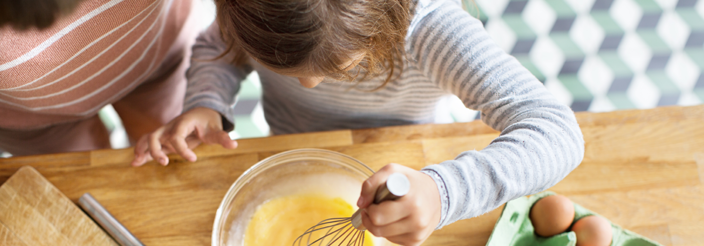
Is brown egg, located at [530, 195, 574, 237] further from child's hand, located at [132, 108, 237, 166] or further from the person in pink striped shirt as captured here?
the person in pink striped shirt

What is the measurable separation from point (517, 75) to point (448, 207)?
19 centimetres

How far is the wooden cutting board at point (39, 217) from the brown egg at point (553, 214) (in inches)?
20.6

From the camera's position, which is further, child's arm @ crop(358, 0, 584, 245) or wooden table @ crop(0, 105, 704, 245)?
wooden table @ crop(0, 105, 704, 245)

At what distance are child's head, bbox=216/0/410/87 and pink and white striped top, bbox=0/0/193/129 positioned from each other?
0.53ft

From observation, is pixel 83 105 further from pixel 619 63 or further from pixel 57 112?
pixel 619 63

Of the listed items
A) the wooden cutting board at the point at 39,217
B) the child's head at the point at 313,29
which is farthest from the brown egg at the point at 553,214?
the wooden cutting board at the point at 39,217

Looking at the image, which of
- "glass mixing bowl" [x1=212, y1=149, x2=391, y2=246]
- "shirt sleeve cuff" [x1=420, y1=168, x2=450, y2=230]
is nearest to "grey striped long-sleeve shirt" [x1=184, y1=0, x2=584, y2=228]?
"shirt sleeve cuff" [x1=420, y1=168, x2=450, y2=230]

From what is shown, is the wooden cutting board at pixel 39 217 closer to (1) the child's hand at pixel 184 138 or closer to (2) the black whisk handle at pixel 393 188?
(1) the child's hand at pixel 184 138

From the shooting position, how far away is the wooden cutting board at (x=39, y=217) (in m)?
0.49

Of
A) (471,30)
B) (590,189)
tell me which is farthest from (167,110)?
(590,189)

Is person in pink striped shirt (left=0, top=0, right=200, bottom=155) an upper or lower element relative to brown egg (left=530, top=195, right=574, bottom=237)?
upper

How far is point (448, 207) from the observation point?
407 millimetres

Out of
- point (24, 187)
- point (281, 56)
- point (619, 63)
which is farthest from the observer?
point (619, 63)

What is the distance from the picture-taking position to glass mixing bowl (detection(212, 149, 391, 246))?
50cm
